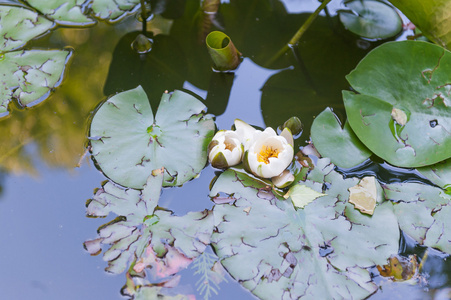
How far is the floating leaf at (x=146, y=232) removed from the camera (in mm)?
1449

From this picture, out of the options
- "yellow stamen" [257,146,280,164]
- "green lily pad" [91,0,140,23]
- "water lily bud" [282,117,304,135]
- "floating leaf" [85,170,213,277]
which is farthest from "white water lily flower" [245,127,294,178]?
"green lily pad" [91,0,140,23]

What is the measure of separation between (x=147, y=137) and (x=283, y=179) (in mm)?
599

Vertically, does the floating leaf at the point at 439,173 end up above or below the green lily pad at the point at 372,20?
below

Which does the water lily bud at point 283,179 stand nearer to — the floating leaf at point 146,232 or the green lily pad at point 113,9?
the floating leaf at point 146,232

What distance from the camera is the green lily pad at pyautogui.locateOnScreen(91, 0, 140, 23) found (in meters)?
2.14

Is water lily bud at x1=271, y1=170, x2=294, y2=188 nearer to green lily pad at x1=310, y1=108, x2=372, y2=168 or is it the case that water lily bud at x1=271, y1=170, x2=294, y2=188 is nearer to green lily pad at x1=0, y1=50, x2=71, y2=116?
green lily pad at x1=310, y1=108, x2=372, y2=168

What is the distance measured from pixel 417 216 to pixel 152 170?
3.51 feet

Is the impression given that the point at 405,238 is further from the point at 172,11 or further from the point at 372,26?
the point at 172,11

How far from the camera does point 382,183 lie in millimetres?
1668

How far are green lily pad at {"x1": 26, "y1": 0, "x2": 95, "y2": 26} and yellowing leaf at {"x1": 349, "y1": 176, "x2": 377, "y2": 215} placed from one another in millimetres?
1602

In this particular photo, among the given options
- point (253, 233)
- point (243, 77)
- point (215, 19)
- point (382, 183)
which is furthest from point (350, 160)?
point (215, 19)

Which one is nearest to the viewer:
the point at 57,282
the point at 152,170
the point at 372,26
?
the point at 57,282

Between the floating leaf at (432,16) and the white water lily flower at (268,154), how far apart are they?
80cm

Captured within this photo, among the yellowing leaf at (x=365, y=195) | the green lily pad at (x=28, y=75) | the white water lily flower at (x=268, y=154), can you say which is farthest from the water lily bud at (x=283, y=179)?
the green lily pad at (x=28, y=75)
